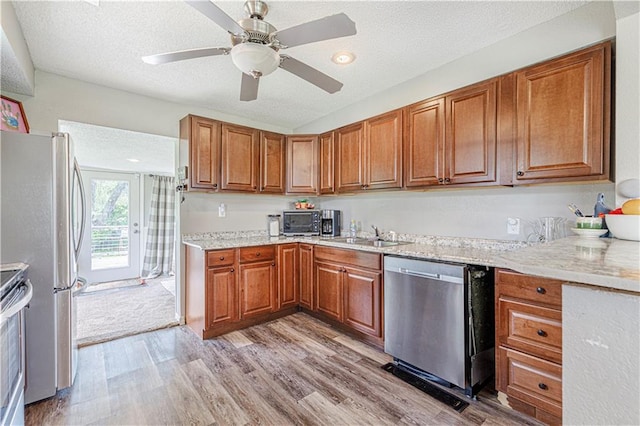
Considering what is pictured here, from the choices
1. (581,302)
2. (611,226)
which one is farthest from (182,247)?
(611,226)

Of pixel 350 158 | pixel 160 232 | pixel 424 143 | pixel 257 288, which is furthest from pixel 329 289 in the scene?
pixel 160 232

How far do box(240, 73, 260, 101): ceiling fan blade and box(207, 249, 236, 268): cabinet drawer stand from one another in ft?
4.79

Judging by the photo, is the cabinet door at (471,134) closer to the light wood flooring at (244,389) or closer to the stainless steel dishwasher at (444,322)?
the stainless steel dishwasher at (444,322)

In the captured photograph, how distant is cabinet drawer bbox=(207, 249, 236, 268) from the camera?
2723 mm

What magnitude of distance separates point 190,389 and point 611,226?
2678 millimetres

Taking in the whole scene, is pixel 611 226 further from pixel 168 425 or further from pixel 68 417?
pixel 68 417

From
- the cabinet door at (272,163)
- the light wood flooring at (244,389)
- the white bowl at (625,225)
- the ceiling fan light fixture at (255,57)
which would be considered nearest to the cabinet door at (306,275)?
the light wood flooring at (244,389)

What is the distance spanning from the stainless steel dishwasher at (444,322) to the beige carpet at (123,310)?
2462mm

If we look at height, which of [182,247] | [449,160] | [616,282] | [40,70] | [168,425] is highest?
[40,70]

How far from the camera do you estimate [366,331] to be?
8.38ft

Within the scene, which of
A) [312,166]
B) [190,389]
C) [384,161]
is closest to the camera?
[190,389]

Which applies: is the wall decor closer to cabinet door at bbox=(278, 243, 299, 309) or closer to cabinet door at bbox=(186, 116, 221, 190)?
cabinet door at bbox=(186, 116, 221, 190)

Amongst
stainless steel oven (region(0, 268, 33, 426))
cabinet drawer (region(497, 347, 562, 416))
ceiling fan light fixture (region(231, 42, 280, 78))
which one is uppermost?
ceiling fan light fixture (region(231, 42, 280, 78))

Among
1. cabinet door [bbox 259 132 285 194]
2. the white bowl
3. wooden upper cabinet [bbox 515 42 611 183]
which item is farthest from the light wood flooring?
cabinet door [bbox 259 132 285 194]
